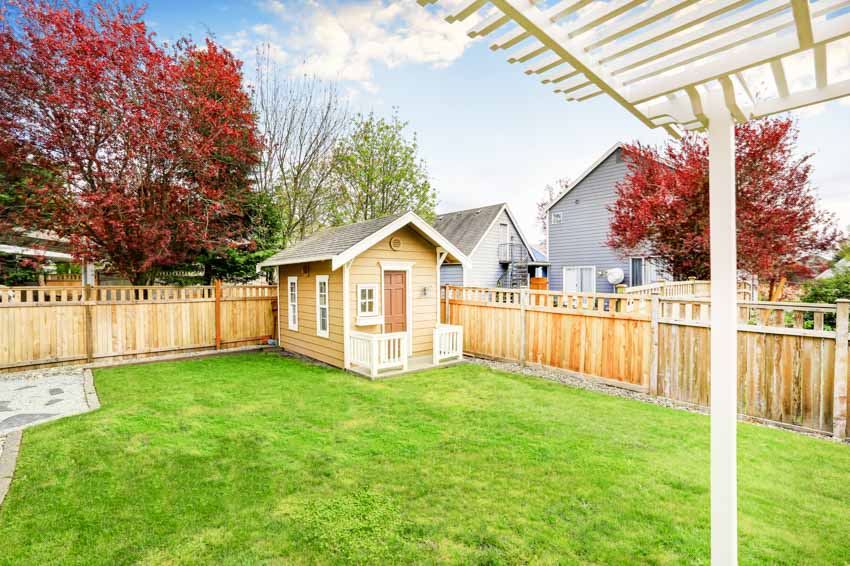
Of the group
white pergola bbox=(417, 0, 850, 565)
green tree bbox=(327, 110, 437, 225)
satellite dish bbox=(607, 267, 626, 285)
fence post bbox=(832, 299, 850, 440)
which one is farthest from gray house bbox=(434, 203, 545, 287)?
white pergola bbox=(417, 0, 850, 565)

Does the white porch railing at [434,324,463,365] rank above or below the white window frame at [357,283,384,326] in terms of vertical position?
below

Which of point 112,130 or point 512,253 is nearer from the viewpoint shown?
point 112,130

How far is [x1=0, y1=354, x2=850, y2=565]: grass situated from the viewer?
8.55ft

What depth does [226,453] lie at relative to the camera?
13.3 ft

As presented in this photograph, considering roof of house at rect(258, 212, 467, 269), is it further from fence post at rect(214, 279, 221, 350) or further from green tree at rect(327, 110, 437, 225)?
green tree at rect(327, 110, 437, 225)

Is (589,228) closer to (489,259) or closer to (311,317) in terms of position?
(489,259)

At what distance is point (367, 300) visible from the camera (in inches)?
325

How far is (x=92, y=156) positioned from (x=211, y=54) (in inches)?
170

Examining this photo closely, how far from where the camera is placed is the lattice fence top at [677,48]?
125 centimetres

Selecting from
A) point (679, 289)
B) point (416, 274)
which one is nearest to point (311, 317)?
point (416, 274)

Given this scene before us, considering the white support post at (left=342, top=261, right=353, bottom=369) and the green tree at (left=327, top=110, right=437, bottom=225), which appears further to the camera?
the green tree at (left=327, top=110, right=437, bottom=225)

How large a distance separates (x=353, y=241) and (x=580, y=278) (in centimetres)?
1210

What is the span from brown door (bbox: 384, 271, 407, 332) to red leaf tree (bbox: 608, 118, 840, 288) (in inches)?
309

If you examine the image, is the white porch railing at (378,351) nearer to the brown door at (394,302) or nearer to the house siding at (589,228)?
the brown door at (394,302)
